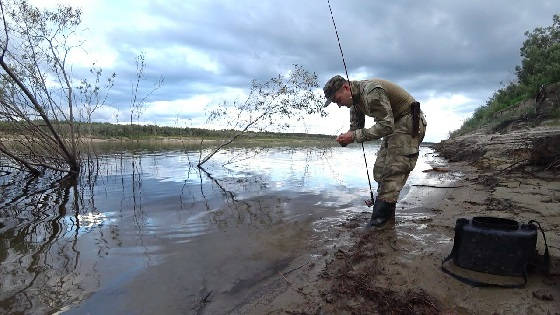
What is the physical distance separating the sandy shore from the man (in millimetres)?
510

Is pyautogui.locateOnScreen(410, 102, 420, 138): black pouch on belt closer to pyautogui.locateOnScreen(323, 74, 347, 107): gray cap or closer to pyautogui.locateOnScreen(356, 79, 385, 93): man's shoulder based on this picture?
pyautogui.locateOnScreen(356, 79, 385, 93): man's shoulder

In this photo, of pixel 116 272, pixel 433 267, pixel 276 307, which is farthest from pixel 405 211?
pixel 116 272

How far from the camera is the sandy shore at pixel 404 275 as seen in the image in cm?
303

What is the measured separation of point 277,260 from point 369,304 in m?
1.73

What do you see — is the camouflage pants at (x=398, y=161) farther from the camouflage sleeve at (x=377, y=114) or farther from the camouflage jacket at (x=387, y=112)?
the camouflage sleeve at (x=377, y=114)

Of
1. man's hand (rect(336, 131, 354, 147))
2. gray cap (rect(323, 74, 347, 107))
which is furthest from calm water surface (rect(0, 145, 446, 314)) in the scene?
gray cap (rect(323, 74, 347, 107))

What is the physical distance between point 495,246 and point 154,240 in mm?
4485

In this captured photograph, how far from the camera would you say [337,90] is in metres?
5.21

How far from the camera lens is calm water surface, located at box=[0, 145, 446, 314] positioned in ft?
12.6

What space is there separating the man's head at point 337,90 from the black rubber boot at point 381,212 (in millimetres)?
1502

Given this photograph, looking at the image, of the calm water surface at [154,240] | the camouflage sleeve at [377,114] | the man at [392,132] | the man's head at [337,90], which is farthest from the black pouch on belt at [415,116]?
the calm water surface at [154,240]

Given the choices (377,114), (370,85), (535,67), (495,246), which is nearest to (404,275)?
(495,246)

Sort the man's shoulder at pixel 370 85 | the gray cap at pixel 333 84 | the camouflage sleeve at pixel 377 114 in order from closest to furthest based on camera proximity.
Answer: the camouflage sleeve at pixel 377 114 → the man's shoulder at pixel 370 85 → the gray cap at pixel 333 84

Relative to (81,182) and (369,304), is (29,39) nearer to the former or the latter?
(81,182)
